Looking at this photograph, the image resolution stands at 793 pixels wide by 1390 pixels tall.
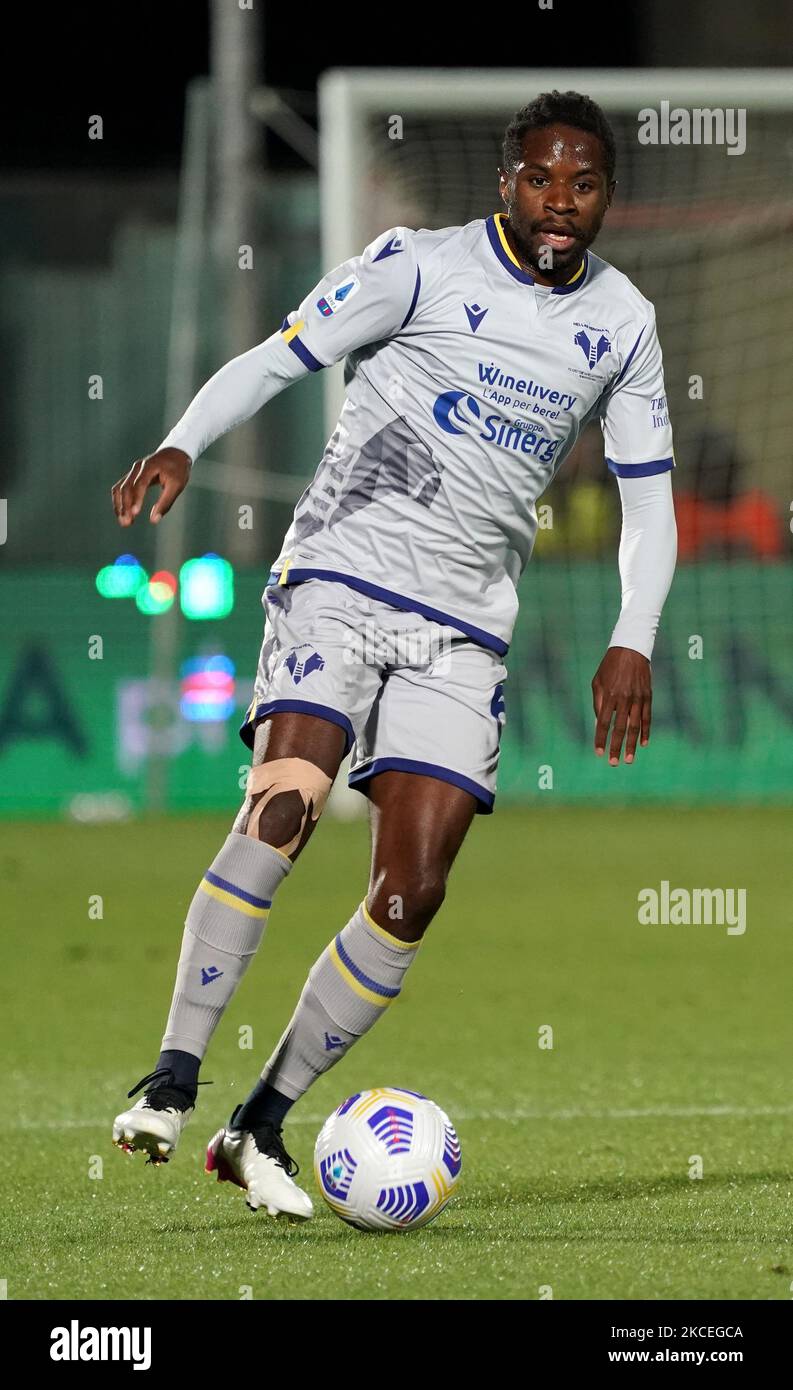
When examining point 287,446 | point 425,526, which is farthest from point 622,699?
point 287,446

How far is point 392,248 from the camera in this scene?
4.92 metres

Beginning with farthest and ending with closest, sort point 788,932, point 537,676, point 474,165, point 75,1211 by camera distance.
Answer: point 537,676
point 474,165
point 788,932
point 75,1211

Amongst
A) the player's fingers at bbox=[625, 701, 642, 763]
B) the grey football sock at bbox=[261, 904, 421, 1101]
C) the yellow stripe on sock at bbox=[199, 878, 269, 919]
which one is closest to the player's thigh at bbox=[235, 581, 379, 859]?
the yellow stripe on sock at bbox=[199, 878, 269, 919]

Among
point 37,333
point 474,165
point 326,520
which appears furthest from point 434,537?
point 37,333

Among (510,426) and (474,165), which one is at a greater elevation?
(474,165)

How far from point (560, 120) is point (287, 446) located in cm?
1144

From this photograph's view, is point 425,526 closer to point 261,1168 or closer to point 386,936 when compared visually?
point 386,936

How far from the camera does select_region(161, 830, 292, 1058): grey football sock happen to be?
457 centimetres

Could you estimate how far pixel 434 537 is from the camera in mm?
4941

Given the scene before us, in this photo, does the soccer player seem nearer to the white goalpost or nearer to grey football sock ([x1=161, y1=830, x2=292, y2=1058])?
grey football sock ([x1=161, y1=830, x2=292, y2=1058])

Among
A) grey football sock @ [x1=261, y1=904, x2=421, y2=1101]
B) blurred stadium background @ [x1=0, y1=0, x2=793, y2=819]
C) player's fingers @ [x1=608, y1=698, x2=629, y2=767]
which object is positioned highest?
blurred stadium background @ [x1=0, y1=0, x2=793, y2=819]

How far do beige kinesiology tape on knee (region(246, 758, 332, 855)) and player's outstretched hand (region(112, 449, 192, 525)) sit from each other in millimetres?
575

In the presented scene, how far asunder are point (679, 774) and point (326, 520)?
9.76 metres

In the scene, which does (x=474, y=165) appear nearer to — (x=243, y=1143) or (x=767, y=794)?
(x=767, y=794)
